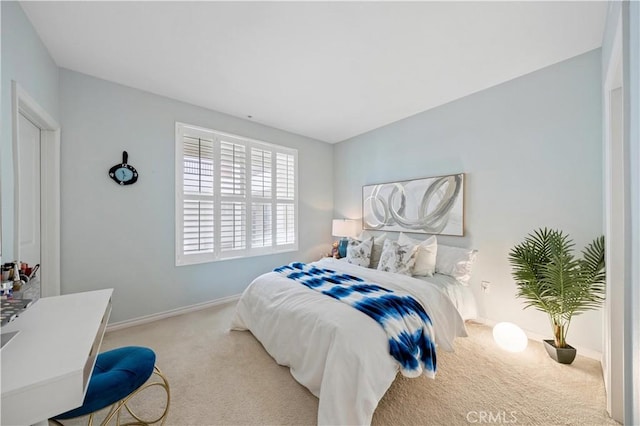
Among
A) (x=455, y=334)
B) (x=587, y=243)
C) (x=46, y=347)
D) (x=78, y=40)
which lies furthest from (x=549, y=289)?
(x=78, y=40)

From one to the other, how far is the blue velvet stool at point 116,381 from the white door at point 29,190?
52.2 inches

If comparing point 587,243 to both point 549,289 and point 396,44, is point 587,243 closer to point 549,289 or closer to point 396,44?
point 549,289

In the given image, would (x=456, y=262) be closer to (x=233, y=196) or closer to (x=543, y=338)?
(x=543, y=338)

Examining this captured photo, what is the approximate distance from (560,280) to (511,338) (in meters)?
0.70

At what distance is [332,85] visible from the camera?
268 centimetres

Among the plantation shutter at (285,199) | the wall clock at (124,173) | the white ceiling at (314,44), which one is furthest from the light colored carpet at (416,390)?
the white ceiling at (314,44)

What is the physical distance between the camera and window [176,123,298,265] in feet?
10.2

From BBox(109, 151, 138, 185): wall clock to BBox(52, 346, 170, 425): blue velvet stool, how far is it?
1.95 metres

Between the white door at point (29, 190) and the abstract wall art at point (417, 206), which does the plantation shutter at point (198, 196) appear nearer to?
the white door at point (29, 190)

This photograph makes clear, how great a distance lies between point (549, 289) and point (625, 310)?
111 cm

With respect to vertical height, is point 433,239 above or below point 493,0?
below

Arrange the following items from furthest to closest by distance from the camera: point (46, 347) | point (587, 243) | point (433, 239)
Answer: point (433, 239) < point (587, 243) < point (46, 347)

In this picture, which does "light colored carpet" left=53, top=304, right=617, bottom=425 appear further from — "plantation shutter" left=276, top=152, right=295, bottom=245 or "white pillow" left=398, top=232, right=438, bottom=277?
"plantation shutter" left=276, top=152, right=295, bottom=245

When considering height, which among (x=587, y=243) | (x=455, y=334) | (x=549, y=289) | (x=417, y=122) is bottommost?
(x=455, y=334)
